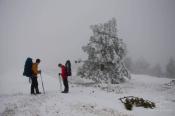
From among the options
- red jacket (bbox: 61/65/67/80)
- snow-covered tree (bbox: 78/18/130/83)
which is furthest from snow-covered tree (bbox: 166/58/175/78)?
red jacket (bbox: 61/65/67/80)

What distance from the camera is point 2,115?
40.3 ft

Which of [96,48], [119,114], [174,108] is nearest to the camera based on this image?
[119,114]

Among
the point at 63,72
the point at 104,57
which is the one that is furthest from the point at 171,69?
the point at 63,72

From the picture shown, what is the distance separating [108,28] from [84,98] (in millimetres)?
17685

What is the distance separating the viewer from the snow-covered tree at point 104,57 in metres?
29.5

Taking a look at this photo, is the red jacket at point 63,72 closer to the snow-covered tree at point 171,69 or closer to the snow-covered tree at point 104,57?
the snow-covered tree at point 104,57

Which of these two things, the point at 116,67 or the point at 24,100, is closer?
the point at 24,100

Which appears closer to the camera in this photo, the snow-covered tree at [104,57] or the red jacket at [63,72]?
the red jacket at [63,72]

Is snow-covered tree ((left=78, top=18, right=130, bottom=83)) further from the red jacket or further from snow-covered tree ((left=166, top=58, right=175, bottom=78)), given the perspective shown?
snow-covered tree ((left=166, top=58, right=175, bottom=78))

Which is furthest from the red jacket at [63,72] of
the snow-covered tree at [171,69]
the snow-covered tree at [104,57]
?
the snow-covered tree at [171,69]

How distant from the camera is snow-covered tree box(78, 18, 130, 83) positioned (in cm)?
2948

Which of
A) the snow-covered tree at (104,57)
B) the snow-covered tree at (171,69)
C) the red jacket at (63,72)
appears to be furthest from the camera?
the snow-covered tree at (171,69)

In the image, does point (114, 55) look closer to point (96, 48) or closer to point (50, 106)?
point (96, 48)

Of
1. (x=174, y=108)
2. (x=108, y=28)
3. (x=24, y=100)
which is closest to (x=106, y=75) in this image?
(x=108, y=28)
